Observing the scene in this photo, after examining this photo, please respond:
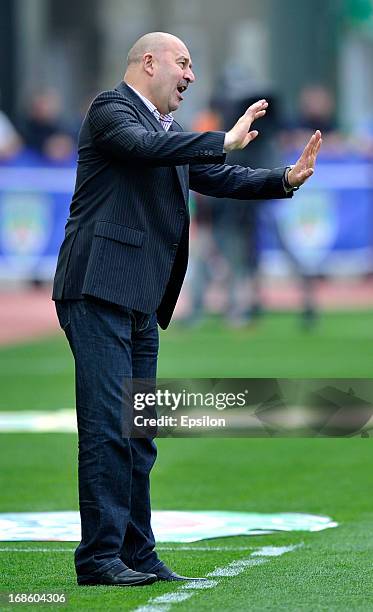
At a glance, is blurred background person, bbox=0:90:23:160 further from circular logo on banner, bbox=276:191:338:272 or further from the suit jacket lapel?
the suit jacket lapel

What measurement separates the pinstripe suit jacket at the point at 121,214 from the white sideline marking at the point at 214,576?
1058 millimetres

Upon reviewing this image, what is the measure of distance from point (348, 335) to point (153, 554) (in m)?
11.3

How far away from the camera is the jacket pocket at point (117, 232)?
6.78 meters

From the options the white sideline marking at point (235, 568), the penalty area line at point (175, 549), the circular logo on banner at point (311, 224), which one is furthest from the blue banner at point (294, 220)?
the white sideline marking at point (235, 568)

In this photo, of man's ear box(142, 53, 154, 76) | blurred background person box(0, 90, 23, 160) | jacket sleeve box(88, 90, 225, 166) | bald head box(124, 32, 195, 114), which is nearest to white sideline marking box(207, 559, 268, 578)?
jacket sleeve box(88, 90, 225, 166)

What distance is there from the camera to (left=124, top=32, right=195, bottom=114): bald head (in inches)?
270

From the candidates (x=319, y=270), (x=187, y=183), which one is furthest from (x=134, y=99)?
(x=319, y=270)

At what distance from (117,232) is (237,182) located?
Result: 657 millimetres

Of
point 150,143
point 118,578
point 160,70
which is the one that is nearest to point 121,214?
point 150,143

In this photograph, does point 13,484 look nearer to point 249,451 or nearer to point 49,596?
point 249,451

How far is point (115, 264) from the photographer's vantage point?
680 cm

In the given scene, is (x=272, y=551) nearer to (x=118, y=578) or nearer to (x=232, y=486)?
(x=118, y=578)

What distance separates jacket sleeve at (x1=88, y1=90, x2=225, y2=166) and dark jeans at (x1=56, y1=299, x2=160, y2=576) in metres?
0.60

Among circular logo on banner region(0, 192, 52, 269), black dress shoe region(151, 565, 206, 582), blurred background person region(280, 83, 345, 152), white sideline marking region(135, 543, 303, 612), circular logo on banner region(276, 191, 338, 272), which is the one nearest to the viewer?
white sideline marking region(135, 543, 303, 612)
